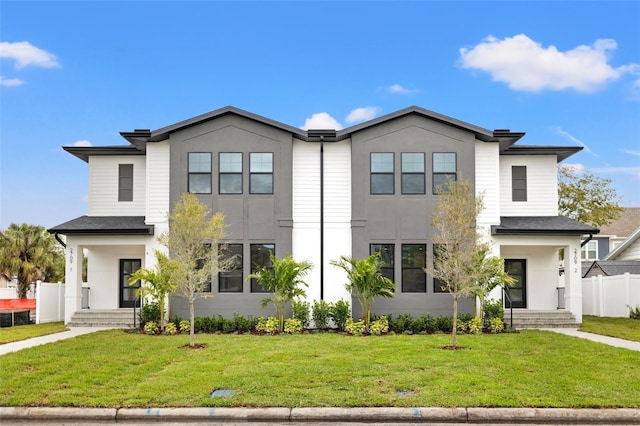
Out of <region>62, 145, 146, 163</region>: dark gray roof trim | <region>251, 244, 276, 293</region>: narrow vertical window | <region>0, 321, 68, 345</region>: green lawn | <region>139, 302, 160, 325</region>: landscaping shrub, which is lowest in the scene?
<region>0, 321, 68, 345</region>: green lawn

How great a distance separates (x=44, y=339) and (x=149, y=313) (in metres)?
3.47

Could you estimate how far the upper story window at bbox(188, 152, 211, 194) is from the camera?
22516mm

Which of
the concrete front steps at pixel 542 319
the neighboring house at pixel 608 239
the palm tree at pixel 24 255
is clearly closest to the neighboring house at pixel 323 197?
the concrete front steps at pixel 542 319

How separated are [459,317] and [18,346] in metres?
13.0

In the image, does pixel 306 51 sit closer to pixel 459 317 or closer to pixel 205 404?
pixel 459 317

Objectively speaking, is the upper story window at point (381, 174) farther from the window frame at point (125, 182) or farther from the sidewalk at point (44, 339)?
the sidewalk at point (44, 339)

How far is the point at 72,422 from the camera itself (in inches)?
386

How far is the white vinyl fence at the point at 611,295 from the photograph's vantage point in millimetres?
25844

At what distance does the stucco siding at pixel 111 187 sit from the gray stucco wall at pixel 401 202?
7.98 m

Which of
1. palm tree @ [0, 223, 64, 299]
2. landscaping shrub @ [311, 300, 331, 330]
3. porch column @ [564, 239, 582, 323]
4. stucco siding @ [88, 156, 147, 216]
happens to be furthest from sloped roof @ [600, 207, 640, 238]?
palm tree @ [0, 223, 64, 299]

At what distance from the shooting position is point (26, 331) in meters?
20.9

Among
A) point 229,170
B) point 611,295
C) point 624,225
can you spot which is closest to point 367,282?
point 229,170

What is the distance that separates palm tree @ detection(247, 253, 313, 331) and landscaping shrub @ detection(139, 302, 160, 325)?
10.5ft

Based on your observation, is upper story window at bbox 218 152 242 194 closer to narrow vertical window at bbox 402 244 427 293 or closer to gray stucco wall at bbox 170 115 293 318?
gray stucco wall at bbox 170 115 293 318
